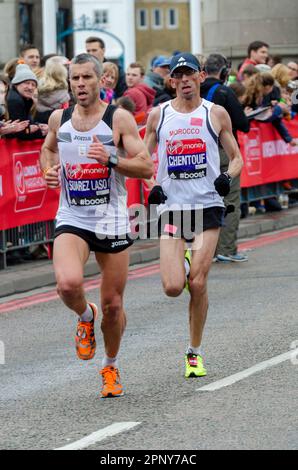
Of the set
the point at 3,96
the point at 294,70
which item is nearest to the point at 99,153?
the point at 3,96

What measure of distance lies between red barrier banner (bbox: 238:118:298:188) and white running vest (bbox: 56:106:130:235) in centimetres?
1028

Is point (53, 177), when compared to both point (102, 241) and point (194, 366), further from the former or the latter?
point (194, 366)

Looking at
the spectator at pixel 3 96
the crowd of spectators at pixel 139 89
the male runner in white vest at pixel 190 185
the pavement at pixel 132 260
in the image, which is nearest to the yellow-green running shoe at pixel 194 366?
the male runner in white vest at pixel 190 185

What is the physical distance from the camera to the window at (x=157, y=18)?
128 m

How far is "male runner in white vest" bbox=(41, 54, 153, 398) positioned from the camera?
8750 millimetres

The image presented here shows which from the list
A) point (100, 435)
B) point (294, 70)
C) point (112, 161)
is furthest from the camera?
point (294, 70)

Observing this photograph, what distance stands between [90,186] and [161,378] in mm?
1426

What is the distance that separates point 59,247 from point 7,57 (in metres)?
19.5

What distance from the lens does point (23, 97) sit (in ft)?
50.0

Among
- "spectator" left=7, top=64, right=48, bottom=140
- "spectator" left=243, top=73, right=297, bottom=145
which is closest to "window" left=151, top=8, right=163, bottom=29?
"spectator" left=243, top=73, right=297, bottom=145

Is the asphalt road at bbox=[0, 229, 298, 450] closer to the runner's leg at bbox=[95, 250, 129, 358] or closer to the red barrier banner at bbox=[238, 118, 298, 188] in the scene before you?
the runner's leg at bbox=[95, 250, 129, 358]


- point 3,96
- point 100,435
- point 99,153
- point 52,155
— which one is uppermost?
point 99,153

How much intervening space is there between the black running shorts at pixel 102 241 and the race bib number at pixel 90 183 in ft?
0.57

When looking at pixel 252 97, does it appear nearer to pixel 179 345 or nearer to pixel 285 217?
pixel 285 217
